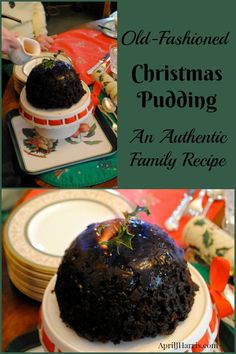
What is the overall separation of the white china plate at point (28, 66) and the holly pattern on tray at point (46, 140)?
98 mm

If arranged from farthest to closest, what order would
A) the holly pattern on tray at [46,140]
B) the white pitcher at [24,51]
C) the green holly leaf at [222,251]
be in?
1. the green holly leaf at [222,251]
2. the holly pattern on tray at [46,140]
3. the white pitcher at [24,51]

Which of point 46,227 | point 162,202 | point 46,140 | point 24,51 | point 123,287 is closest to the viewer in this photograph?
point 123,287

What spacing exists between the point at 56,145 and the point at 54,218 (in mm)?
214

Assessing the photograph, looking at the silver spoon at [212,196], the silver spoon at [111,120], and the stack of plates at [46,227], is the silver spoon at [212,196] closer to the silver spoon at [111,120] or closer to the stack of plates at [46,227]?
the stack of plates at [46,227]

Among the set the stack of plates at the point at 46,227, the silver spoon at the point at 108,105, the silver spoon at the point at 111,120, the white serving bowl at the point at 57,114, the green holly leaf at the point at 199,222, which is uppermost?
the silver spoon at the point at 108,105

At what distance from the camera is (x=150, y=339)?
21.9 inches

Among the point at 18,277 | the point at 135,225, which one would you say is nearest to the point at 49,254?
the point at 18,277

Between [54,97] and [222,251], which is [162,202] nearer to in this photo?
[222,251]

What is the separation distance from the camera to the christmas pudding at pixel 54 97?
28.5 inches

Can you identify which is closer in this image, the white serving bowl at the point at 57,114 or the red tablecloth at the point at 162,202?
the white serving bowl at the point at 57,114

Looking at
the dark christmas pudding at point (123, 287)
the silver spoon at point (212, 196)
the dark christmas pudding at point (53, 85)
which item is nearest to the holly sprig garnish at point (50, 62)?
the dark christmas pudding at point (53, 85)

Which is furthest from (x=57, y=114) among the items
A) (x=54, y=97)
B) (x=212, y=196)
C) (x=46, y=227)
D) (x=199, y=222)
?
(x=212, y=196)

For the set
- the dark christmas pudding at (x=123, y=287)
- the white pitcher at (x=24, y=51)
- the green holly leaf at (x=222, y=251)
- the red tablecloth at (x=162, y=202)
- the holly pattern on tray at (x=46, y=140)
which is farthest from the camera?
the red tablecloth at (x=162, y=202)

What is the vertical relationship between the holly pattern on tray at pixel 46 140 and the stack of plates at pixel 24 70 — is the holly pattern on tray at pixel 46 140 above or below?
below
